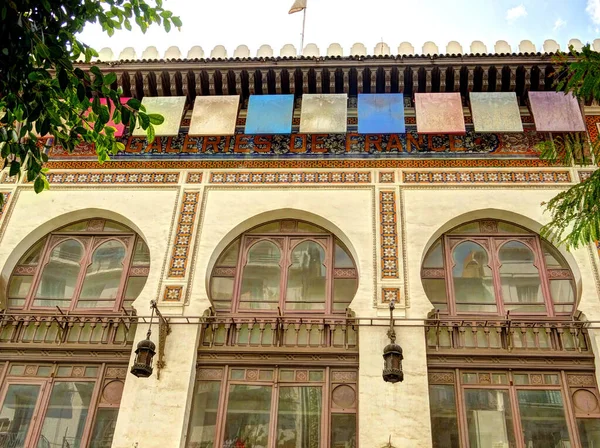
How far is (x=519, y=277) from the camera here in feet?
28.0

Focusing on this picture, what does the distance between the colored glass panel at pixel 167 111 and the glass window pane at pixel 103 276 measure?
1.80 m

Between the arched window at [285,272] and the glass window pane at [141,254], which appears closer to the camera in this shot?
the arched window at [285,272]

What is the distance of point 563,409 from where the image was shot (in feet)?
24.6

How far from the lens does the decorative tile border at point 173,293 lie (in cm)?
828

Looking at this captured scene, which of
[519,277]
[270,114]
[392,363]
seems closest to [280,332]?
[392,363]

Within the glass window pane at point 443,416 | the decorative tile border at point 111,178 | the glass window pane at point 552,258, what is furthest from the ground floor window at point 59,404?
Answer: the glass window pane at point 552,258

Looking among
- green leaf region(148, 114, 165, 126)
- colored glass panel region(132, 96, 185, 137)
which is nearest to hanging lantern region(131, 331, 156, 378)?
green leaf region(148, 114, 165, 126)

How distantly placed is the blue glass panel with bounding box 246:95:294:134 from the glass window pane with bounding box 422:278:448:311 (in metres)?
3.07

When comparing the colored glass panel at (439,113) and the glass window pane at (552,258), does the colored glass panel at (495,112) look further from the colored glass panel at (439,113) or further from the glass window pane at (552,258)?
the glass window pane at (552,258)

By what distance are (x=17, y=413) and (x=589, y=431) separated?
23.1 feet

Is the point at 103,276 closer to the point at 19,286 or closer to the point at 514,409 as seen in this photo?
the point at 19,286

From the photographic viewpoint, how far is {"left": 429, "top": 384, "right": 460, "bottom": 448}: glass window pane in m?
7.32

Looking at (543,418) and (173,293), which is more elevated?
(173,293)

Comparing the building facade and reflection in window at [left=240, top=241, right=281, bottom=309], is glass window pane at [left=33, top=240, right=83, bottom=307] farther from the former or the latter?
reflection in window at [left=240, top=241, right=281, bottom=309]
